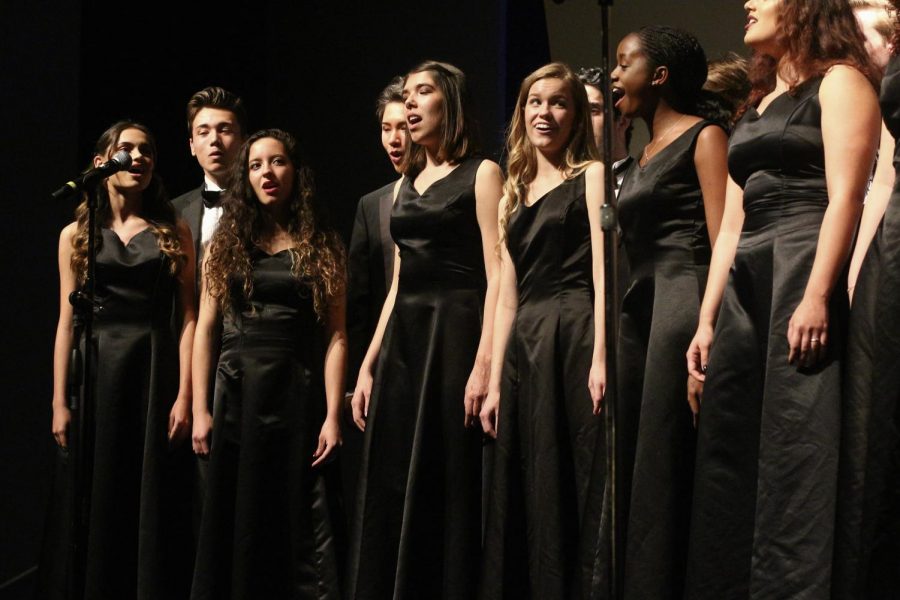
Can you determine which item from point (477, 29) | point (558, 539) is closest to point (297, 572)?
point (558, 539)

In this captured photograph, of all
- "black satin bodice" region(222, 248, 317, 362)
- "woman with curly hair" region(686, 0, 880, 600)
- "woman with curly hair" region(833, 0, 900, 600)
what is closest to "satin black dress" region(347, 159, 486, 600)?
"black satin bodice" region(222, 248, 317, 362)

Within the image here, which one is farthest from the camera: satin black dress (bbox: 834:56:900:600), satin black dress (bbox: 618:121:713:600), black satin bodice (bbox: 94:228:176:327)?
black satin bodice (bbox: 94:228:176:327)

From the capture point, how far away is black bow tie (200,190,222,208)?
4258 millimetres

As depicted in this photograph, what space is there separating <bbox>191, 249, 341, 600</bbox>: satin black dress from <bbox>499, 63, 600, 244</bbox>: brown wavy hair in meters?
0.80

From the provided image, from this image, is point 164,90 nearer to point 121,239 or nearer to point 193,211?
point 193,211

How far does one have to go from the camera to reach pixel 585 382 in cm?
307

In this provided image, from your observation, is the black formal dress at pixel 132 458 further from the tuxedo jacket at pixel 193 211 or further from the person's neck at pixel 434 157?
the person's neck at pixel 434 157

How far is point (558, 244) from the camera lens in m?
3.21

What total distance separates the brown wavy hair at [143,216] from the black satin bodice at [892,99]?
2453 millimetres

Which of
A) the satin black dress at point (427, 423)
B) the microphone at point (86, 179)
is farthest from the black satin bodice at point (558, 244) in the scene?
the microphone at point (86, 179)

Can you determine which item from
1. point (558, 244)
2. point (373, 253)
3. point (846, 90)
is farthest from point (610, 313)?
point (373, 253)

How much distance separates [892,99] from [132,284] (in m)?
2.57

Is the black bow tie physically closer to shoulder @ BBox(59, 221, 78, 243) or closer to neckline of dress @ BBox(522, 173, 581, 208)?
shoulder @ BBox(59, 221, 78, 243)

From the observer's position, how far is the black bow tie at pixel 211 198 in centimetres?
426
